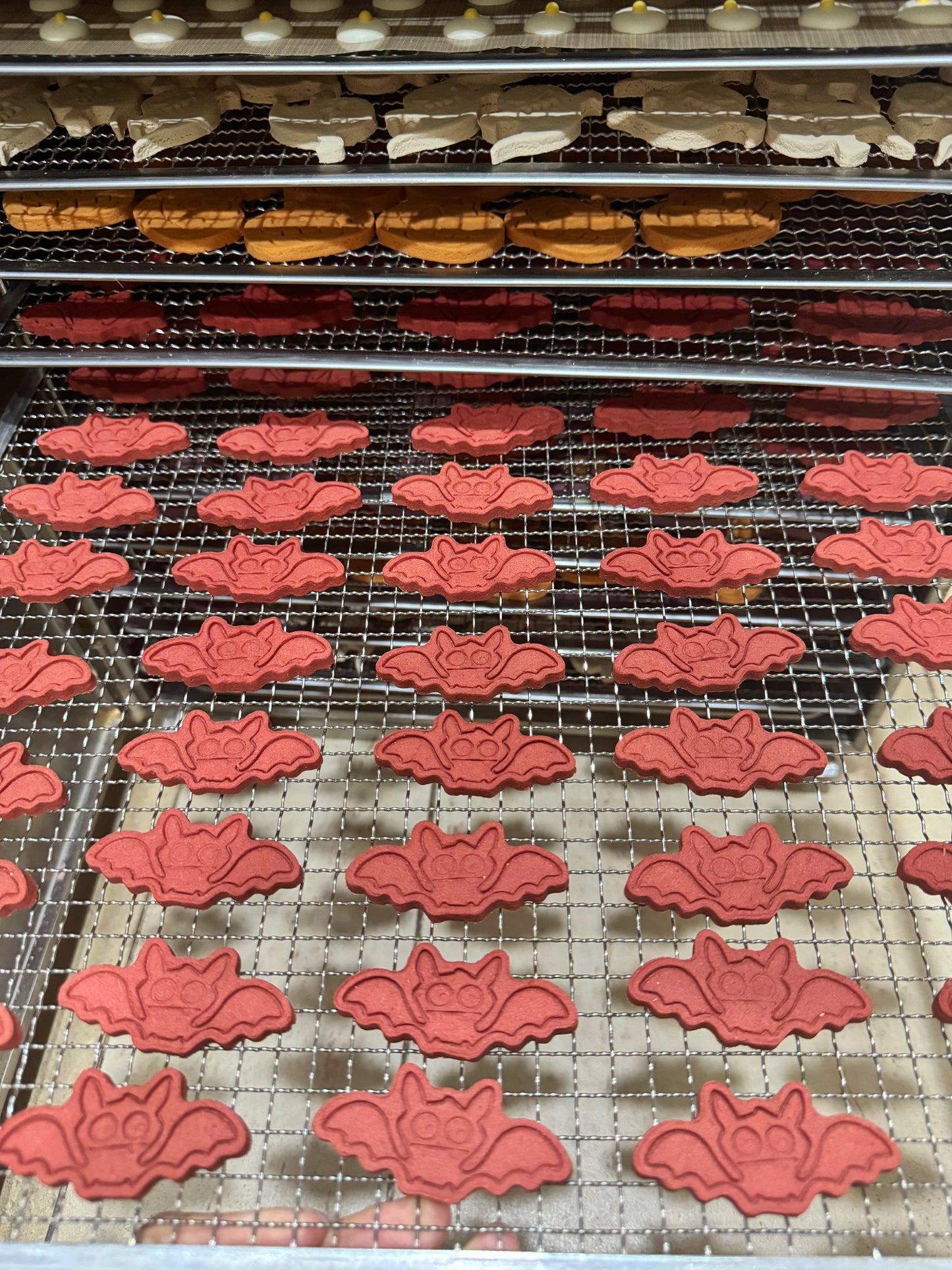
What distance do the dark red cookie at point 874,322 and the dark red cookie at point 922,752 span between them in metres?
0.71

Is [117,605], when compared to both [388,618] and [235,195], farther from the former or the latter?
[235,195]

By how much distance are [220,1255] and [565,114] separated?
60.1 inches

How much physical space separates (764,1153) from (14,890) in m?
0.91

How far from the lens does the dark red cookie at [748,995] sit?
119 centimetres

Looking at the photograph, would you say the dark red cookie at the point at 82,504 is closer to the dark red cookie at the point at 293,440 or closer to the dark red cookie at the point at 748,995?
the dark red cookie at the point at 293,440

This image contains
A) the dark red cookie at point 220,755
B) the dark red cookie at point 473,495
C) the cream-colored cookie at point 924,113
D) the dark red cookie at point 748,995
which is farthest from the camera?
the dark red cookie at point 473,495

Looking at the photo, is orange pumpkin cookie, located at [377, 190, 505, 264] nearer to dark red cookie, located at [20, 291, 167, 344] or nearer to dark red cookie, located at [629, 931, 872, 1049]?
dark red cookie, located at [20, 291, 167, 344]

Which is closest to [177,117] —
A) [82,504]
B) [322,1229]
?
[82,504]

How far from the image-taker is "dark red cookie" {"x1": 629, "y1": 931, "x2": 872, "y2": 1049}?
1.19m

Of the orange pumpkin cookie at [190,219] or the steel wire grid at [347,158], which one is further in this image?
the orange pumpkin cookie at [190,219]

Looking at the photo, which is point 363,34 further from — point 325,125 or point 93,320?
point 93,320

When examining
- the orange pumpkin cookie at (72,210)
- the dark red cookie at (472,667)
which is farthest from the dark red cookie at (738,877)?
the orange pumpkin cookie at (72,210)

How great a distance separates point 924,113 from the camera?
159cm

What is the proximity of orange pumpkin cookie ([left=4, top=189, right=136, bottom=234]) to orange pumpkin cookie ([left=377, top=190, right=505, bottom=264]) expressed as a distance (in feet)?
1.42
